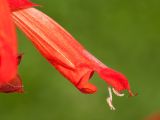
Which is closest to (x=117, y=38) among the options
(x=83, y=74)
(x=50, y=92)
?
(x=50, y=92)

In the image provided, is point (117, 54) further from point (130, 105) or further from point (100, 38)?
point (130, 105)

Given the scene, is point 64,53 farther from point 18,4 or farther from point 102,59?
point 102,59

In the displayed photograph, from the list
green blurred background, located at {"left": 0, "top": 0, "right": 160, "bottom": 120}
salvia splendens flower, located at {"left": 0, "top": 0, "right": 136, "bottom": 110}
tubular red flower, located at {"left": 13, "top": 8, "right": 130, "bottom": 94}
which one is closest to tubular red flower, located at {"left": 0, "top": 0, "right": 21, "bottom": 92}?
salvia splendens flower, located at {"left": 0, "top": 0, "right": 136, "bottom": 110}

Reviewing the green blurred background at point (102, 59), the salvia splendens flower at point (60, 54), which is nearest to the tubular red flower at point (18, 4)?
the salvia splendens flower at point (60, 54)

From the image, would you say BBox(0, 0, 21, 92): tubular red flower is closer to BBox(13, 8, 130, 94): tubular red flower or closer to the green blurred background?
BBox(13, 8, 130, 94): tubular red flower

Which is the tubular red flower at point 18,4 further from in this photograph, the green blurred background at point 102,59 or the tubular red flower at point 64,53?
the green blurred background at point 102,59

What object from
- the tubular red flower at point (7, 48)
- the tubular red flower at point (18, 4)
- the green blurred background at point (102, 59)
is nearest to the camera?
the tubular red flower at point (7, 48)
